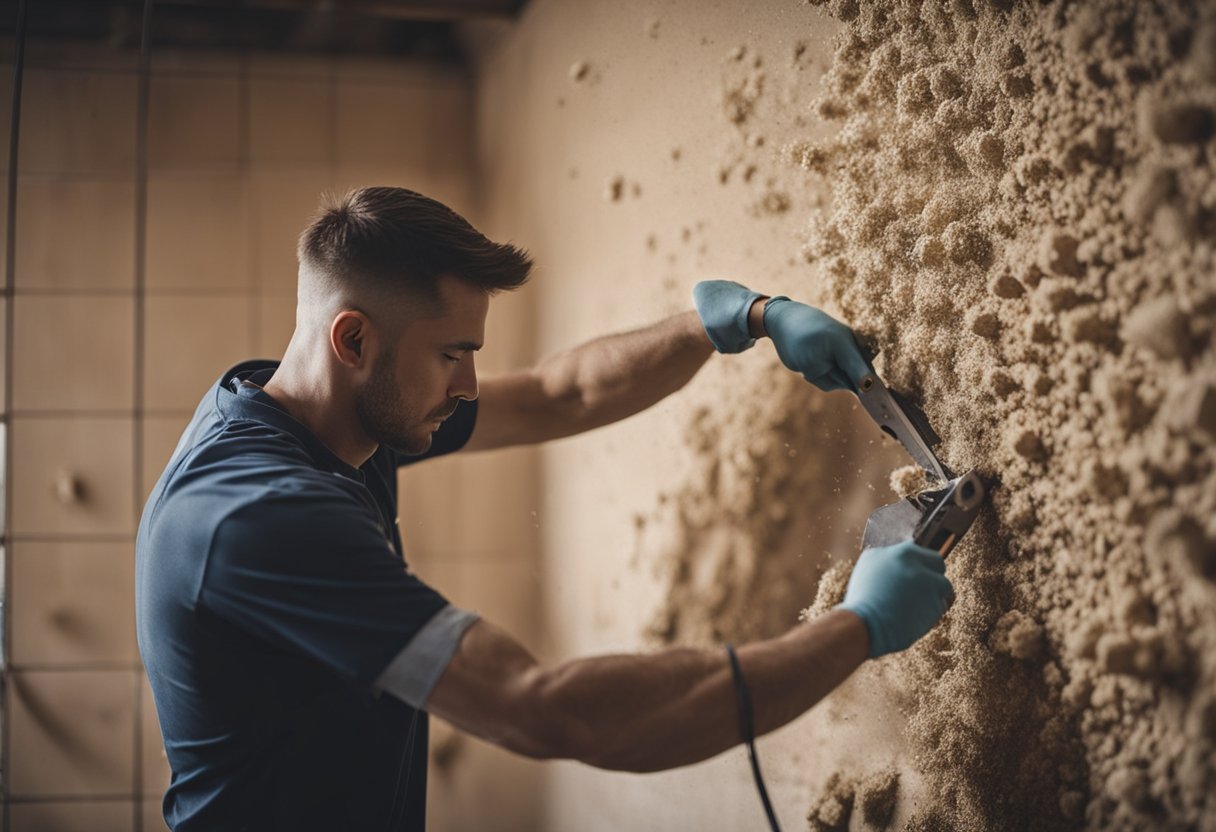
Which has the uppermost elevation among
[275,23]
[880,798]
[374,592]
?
[275,23]

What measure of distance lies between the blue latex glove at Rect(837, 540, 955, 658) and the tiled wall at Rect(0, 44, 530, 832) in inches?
64.4

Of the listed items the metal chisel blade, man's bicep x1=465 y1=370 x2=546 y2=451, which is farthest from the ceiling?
the metal chisel blade

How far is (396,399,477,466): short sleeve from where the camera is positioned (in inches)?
51.1

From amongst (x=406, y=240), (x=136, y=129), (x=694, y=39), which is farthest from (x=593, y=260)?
(x=136, y=129)

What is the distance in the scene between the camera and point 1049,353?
85 cm

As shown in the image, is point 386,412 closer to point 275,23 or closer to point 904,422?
point 904,422

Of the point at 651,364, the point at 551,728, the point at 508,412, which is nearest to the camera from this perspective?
the point at 551,728

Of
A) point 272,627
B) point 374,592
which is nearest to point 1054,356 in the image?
point 374,592

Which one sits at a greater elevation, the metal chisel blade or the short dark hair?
the short dark hair

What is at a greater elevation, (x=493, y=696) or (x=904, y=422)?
(x=904, y=422)

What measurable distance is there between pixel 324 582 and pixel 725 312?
0.55 metres

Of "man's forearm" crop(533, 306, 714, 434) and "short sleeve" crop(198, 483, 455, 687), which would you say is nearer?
"short sleeve" crop(198, 483, 455, 687)

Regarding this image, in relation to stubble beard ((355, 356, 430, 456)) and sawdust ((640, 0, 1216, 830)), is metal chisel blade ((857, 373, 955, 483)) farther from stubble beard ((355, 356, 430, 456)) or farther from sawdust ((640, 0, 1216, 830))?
stubble beard ((355, 356, 430, 456))

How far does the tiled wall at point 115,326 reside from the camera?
2.32 meters
